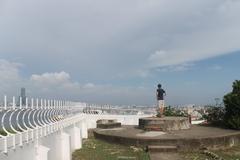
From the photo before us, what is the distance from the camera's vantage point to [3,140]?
8195mm

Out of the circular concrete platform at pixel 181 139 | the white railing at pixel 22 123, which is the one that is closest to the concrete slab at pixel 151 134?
the circular concrete platform at pixel 181 139

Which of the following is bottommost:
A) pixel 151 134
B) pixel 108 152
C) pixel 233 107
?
pixel 108 152

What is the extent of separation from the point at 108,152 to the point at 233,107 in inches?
352

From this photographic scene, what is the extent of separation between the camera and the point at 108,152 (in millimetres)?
18031

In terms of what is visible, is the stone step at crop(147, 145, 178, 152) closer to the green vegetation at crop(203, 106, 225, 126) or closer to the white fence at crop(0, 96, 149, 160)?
the white fence at crop(0, 96, 149, 160)

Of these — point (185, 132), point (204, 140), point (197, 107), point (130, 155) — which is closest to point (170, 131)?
point (185, 132)

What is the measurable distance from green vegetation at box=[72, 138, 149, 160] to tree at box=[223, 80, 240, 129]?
6.79 metres

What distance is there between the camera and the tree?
22.8 meters

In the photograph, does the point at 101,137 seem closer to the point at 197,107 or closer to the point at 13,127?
the point at 13,127

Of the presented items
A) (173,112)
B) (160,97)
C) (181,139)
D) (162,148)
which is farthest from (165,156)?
(173,112)

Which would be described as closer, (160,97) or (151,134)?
(151,134)

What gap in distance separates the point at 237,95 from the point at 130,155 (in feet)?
29.7

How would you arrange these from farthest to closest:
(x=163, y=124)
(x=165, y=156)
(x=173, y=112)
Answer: (x=173, y=112), (x=163, y=124), (x=165, y=156)

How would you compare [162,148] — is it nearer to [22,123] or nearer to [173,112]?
[22,123]
